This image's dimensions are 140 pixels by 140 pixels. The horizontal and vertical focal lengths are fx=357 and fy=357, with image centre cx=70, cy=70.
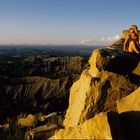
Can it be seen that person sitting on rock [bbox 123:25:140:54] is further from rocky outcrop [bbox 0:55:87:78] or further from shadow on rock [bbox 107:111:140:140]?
rocky outcrop [bbox 0:55:87:78]

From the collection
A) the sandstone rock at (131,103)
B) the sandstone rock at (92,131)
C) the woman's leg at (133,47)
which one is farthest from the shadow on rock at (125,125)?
the woman's leg at (133,47)

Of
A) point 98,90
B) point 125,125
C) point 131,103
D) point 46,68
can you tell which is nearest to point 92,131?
point 125,125

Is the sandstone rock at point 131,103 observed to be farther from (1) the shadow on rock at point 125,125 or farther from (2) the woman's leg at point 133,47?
(2) the woman's leg at point 133,47

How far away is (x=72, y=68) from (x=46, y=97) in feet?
167

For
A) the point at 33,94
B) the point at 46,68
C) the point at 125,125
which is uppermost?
the point at 125,125

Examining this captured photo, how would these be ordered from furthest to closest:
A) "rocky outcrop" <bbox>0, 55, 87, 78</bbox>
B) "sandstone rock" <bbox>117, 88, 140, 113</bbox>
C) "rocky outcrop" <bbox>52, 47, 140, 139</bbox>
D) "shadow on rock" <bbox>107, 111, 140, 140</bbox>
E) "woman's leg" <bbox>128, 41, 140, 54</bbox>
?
"rocky outcrop" <bbox>0, 55, 87, 78</bbox> → "woman's leg" <bbox>128, 41, 140, 54</bbox> → "rocky outcrop" <bbox>52, 47, 140, 139</bbox> → "sandstone rock" <bbox>117, 88, 140, 113</bbox> → "shadow on rock" <bbox>107, 111, 140, 140</bbox>

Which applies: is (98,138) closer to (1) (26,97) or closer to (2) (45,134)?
(2) (45,134)

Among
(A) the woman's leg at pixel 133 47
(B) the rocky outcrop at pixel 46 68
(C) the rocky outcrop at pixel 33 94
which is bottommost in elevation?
(B) the rocky outcrop at pixel 46 68

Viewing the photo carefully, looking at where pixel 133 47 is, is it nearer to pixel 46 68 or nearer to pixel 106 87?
pixel 106 87

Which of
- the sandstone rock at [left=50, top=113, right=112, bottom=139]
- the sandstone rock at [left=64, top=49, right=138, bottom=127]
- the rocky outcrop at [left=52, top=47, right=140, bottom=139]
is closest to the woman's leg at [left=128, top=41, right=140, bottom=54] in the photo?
the rocky outcrop at [left=52, top=47, right=140, bottom=139]

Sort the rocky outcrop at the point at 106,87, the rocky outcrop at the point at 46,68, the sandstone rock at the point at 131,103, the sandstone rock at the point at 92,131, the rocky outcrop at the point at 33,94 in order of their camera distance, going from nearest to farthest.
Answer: the sandstone rock at the point at 92,131
the sandstone rock at the point at 131,103
the rocky outcrop at the point at 106,87
the rocky outcrop at the point at 33,94
the rocky outcrop at the point at 46,68

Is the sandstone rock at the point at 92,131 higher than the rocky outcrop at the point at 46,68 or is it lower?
higher

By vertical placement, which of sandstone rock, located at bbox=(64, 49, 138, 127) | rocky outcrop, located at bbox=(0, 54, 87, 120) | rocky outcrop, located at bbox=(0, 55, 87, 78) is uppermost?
sandstone rock, located at bbox=(64, 49, 138, 127)

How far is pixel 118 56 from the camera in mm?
12586
